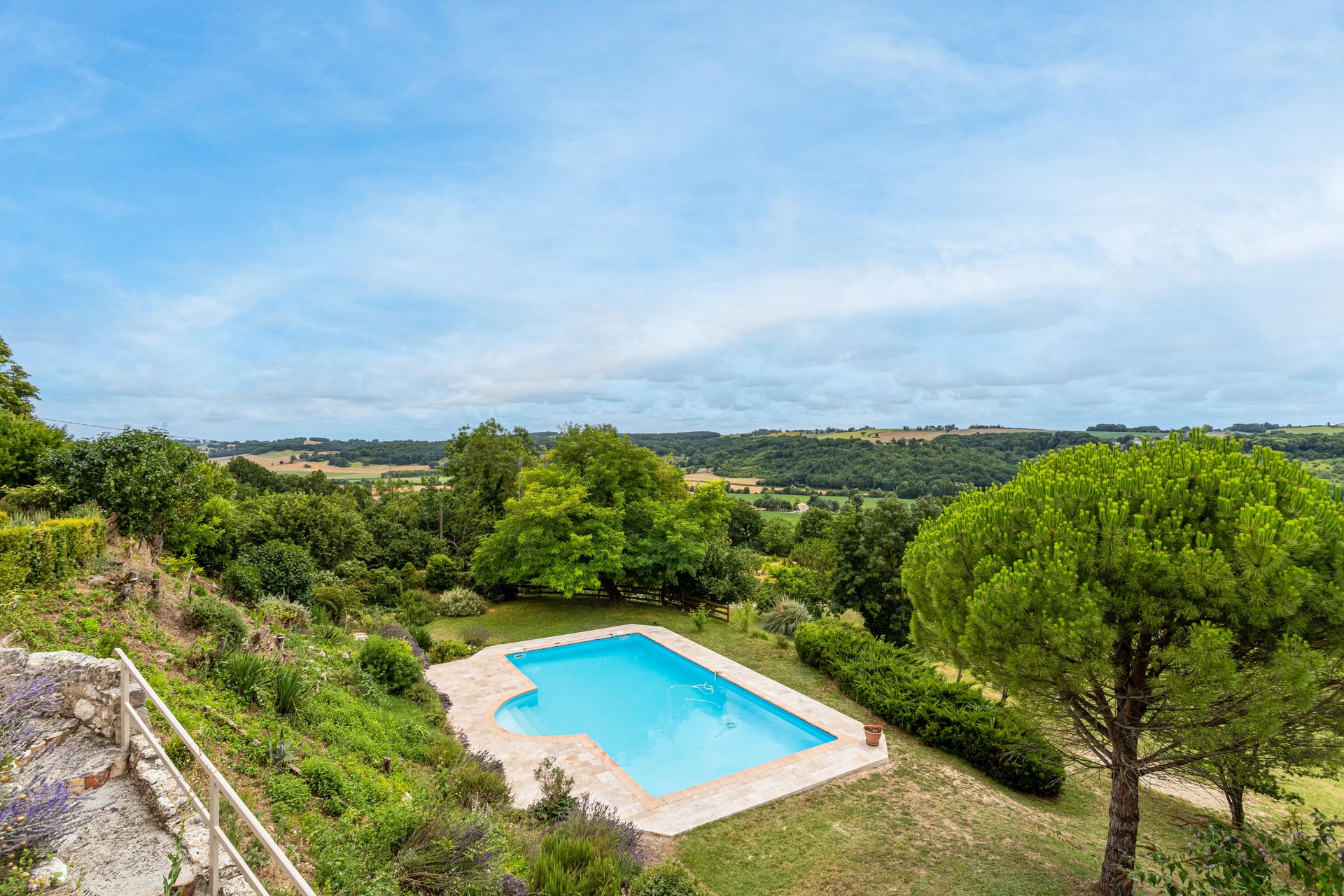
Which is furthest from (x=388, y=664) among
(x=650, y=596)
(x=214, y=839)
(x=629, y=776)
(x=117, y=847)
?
(x=650, y=596)

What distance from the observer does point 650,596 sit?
2153 cm

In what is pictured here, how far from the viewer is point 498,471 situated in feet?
88.9

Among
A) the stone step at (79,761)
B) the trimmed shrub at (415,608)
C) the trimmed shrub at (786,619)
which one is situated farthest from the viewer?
the trimmed shrub at (786,619)

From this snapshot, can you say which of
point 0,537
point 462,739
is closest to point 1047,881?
point 462,739

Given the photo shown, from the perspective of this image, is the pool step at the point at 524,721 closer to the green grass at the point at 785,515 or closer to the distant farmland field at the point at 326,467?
the distant farmland field at the point at 326,467

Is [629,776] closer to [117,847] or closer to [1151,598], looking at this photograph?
[117,847]

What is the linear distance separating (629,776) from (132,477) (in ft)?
35.6

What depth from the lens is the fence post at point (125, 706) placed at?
4367 millimetres

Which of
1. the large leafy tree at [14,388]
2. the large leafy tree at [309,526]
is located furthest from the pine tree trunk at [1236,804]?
the large leafy tree at [14,388]

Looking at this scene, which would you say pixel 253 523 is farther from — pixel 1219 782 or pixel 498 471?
pixel 1219 782

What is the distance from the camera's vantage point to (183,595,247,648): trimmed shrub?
27.0 feet

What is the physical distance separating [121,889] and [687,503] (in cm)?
1791

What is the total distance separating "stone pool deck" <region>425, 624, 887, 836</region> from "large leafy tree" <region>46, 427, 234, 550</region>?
6.45 m

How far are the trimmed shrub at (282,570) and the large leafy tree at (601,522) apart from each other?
5968 mm
